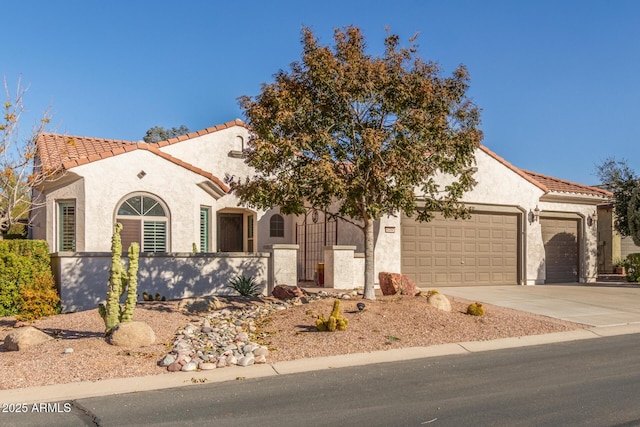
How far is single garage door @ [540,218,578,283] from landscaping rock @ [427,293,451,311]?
9.83 meters

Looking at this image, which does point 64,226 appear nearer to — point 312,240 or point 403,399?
point 312,240

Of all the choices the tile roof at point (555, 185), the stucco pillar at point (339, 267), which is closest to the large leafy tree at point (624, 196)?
the tile roof at point (555, 185)

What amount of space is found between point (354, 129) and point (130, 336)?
583 cm

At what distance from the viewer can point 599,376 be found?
738 centimetres

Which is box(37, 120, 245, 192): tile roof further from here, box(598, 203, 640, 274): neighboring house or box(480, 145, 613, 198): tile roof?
box(598, 203, 640, 274): neighboring house

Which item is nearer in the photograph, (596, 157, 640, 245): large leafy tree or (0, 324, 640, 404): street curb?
(0, 324, 640, 404): street curb

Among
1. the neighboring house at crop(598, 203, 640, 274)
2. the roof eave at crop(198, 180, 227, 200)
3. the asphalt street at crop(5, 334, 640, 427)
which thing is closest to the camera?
the asphalt street at crop(5, 334, 640, 427)

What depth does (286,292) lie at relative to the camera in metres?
13.8

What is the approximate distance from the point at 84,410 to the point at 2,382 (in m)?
1.69

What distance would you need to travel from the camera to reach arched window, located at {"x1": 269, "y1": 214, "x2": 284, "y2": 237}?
2038cm

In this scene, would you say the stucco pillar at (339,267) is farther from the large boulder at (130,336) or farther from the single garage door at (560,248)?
the single garage door at (560,248)

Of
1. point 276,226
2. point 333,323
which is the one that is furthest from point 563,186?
point 333,323

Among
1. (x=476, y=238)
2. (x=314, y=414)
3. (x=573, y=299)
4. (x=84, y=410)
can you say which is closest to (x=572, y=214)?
(x=476, y=238)

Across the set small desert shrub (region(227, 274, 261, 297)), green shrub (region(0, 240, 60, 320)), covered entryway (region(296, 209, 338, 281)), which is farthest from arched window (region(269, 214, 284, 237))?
green shrub (region(0, 240, 60, 320))
